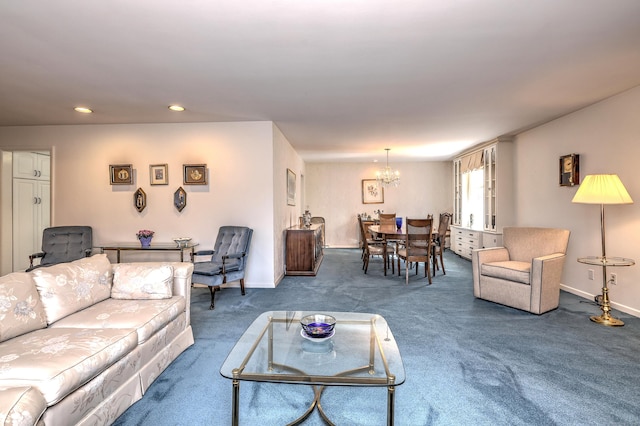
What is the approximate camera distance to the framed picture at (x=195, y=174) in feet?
14.8

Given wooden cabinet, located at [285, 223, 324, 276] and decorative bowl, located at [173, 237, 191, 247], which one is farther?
wooden cabinet, located at [285, 223, 324, 276]

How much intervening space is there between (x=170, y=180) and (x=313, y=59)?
3008mm

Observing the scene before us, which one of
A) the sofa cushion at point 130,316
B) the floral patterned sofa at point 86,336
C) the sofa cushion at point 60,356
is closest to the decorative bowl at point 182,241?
the floral patterned sofa at point 86,336

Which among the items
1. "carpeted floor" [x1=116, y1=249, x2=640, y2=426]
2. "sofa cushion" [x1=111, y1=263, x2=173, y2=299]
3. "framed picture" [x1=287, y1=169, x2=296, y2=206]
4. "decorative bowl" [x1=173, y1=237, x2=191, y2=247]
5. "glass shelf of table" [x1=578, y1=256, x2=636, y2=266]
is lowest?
"carpeted floor" [x1=116, y1=249, x2=640, y2=426]

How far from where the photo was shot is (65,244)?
13.7 ft

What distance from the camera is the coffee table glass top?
1.47m

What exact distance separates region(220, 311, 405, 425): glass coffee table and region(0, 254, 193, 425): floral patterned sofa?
0.64 metres

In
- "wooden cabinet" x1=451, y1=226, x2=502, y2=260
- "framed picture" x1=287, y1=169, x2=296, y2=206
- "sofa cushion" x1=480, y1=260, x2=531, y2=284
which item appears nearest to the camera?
"sofa cushion" x1=480, y1=260, x2=531, y2=284

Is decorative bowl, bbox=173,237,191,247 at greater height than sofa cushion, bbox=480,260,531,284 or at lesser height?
greater

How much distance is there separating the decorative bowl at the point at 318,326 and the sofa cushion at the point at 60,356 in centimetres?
101

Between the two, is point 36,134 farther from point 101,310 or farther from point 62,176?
point 101,310

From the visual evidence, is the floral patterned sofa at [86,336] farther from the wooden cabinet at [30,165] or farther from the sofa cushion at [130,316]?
the wooden cabinet at [30,165]

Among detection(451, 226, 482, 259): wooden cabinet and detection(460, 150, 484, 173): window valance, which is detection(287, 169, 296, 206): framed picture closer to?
detection(451, 226, 482, 259): wooden cabinet

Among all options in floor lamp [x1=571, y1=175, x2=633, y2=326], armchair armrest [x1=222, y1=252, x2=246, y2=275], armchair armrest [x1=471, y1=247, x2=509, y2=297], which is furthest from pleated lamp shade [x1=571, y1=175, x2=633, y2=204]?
armchair armrest [x1=222, y1=252, x2=246, y2=275]
